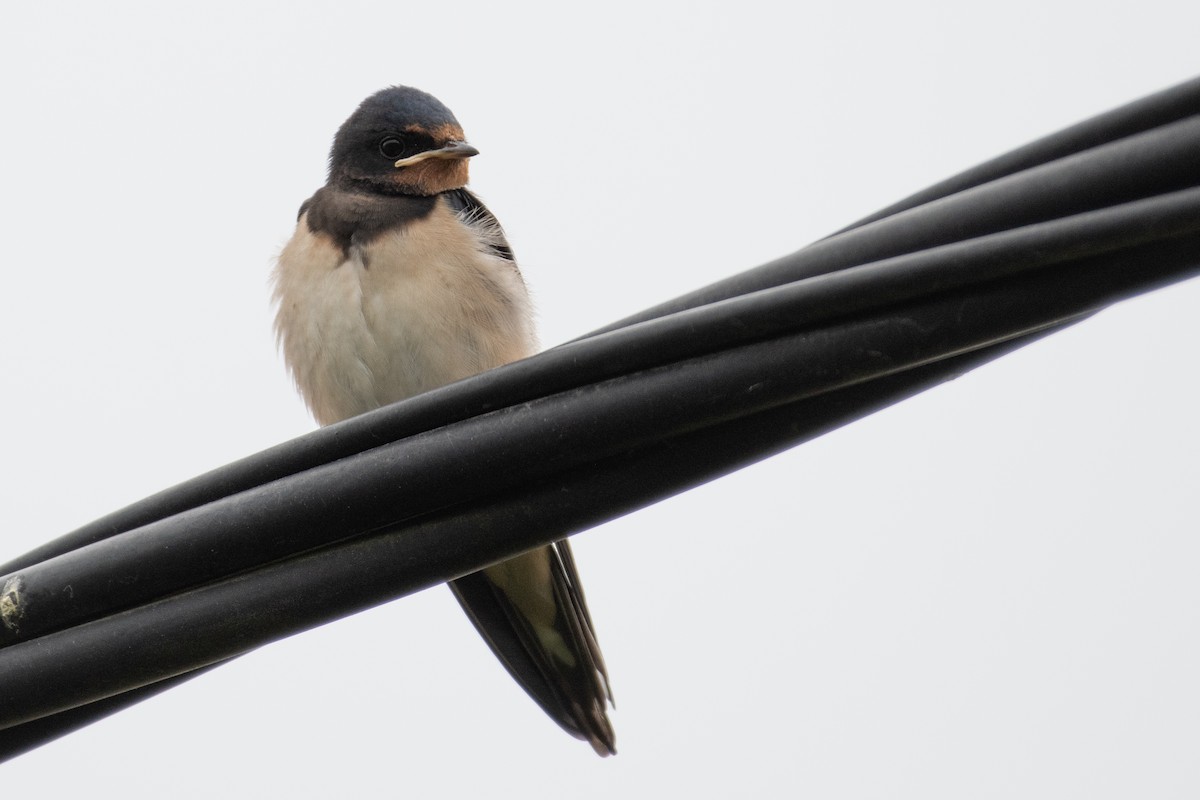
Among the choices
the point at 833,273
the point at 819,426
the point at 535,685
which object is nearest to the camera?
the point at 833,273

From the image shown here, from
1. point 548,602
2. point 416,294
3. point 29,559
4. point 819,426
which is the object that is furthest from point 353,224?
point 819,426

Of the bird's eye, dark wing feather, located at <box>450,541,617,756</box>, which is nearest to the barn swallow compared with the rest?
dark wing feather, located at <box>450,541,617,756</box>

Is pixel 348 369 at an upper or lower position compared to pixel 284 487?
upper

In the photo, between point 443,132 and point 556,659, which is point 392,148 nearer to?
point 443,132

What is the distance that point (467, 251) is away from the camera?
3982mm

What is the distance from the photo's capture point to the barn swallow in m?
3.77

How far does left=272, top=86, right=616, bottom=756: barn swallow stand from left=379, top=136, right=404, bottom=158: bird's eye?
114mm

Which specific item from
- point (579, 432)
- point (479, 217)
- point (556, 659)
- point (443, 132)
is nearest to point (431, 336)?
point (479, 217)

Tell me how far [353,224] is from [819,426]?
2.51m

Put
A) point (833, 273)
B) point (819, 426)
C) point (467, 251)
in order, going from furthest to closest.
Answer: point (467, 251) < point (819, 426) < point (833, 273)

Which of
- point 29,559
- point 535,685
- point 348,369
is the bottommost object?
point 535,685

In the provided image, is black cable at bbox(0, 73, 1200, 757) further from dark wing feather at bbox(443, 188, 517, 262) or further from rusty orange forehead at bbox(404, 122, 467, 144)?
rusty orange forehead at bbox(404, 122, 467, 144)

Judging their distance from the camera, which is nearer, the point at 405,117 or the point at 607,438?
the point at 607,438

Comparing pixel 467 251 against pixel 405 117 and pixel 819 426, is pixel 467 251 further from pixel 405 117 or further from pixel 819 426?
pixel 819 426
